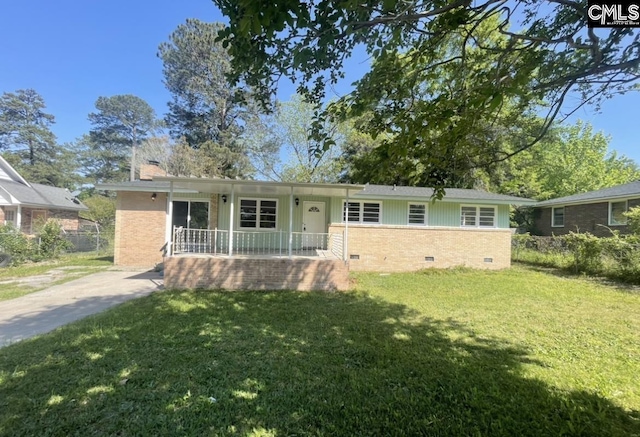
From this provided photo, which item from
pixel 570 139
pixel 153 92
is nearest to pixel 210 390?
pixel 153 92

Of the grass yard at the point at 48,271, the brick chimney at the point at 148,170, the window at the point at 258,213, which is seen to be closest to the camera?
the grass yard at the point at 48,271

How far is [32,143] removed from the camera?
34.8 meters

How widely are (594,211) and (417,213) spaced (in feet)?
37.4

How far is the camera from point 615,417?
2.89 meters

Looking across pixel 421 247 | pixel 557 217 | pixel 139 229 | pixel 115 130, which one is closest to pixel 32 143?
pixel 115 130

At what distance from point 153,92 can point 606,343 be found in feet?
103

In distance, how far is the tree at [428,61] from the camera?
8.05 feet

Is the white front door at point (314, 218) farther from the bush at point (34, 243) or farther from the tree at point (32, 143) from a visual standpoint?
the tree at point (32, 143)

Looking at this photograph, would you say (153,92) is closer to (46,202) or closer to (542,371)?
(46,202)

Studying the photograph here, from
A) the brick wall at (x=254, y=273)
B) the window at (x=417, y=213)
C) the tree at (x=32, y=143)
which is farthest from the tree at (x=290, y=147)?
the tree at (x=32, y=143)

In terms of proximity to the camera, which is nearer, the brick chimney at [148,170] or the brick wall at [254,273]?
the brick wall at [254,273]

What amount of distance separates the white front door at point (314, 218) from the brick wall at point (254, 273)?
4164 mm

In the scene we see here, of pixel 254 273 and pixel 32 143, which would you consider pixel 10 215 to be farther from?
pixel 32 143

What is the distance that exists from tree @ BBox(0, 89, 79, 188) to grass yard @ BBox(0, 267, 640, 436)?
38.6 m
